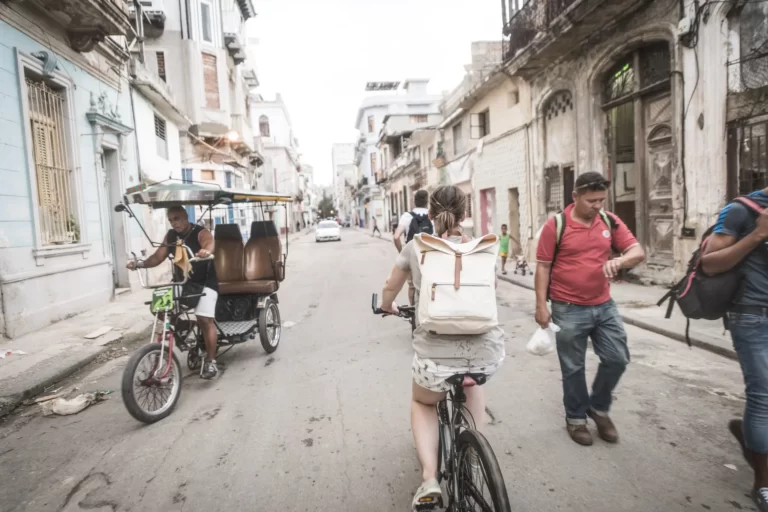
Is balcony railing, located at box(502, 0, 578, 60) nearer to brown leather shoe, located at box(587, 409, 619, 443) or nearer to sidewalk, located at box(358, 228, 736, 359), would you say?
sidewalk, located at box(358, 228, 736, 359)

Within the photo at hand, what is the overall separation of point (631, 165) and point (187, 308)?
390 inches

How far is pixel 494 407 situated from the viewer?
4.00m

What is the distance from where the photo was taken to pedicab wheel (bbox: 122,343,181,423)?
376 cm

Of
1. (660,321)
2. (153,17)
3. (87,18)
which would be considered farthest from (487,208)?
(153,17)

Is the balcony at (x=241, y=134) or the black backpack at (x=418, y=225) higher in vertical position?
the balcony at (x=241, y=134)

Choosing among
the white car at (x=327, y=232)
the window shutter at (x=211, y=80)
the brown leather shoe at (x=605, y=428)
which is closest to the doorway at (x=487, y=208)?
the window shutter at (x=211, y=80)

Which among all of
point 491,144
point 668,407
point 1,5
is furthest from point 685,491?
point 491,144

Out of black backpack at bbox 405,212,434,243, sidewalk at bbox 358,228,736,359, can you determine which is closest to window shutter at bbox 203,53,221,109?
sidewalk at bbox 358,228,736,359

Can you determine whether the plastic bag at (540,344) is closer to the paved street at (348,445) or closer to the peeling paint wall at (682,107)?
the paved street at (348,445)

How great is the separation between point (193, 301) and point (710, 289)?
4.31 meters

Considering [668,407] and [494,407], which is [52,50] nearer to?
[494,407]

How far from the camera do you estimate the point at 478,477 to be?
208 cm

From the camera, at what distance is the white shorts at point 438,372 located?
7.48 ft

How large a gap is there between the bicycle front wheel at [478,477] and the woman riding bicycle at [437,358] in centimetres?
13
